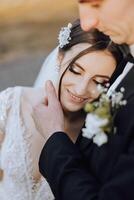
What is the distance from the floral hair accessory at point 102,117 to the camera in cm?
158

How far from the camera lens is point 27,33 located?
639 centimetres

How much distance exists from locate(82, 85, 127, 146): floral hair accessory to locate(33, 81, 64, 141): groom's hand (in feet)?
0.57

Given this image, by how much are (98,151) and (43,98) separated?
2.14 ft

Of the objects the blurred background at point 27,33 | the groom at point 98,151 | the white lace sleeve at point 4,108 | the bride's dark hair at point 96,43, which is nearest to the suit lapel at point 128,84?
the groom at point 98,151

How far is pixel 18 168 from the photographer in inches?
94.5

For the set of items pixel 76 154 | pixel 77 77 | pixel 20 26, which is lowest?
pixel 76 154

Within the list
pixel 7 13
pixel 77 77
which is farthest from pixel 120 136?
pixel 7 13

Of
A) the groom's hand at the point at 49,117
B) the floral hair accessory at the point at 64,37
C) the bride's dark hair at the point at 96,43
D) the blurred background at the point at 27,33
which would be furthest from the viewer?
the blurred background at the point at 27,33

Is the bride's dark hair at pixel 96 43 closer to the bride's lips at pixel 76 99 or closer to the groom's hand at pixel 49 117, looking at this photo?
the bride's lips at pixel 76 99

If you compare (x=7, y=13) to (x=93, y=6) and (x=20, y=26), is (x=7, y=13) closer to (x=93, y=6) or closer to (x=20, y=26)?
(x=20, y=26)

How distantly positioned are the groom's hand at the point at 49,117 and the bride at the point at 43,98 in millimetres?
398

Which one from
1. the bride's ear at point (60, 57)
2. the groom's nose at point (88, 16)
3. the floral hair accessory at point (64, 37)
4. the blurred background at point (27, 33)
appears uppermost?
the blurred background at point (27, 33)

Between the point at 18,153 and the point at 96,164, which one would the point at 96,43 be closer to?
the point at 18,153

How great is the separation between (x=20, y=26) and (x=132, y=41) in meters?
5.15
